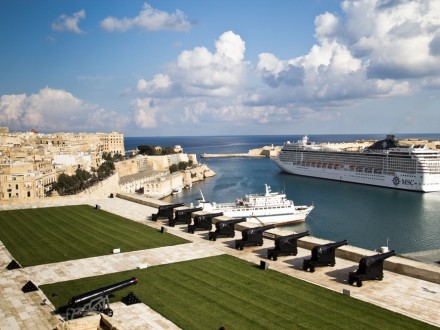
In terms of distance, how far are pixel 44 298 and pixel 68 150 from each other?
60.2 m

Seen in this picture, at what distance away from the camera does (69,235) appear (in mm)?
16281

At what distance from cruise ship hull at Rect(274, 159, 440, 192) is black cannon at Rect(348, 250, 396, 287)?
4954 centimetres

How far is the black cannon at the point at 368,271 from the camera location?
10.5 metres

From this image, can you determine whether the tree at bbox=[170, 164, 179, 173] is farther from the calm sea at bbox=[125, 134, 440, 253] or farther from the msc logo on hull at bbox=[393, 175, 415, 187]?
the msc logo on hull at bbox=[393, 175, 415, 187]

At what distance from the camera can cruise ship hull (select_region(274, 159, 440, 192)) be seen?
55.4 meters

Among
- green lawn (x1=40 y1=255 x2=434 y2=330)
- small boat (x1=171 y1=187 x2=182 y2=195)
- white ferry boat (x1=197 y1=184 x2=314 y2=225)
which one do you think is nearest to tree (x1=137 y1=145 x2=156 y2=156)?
small boat (x1=171 y1=187 x2=182 y2=195)

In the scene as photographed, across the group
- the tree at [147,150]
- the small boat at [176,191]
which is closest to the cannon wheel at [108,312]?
the small boat at [176,191]

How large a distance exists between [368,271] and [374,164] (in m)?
56.2

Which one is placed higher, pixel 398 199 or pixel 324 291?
pixel 324 291

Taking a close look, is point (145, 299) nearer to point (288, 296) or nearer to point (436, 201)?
point (288, 296)

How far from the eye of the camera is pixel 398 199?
50031 mm

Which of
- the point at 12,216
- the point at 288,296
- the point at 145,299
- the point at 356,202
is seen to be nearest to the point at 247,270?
the point at 288,296

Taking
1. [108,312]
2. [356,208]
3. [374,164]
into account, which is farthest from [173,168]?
[108,312]

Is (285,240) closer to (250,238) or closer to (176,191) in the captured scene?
(250,238)
